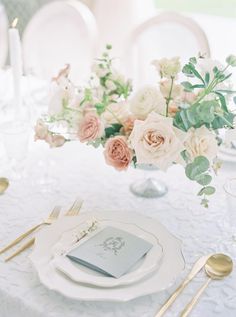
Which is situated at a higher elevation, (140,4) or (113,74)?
(140,4)

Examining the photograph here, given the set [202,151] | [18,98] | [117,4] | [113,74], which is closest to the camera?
[202,151]

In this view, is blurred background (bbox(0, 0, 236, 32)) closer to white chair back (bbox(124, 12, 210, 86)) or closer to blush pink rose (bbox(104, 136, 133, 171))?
white chair back (bbox(124, 12, 210, 86))

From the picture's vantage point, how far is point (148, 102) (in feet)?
3.17

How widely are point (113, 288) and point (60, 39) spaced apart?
165 centimetres

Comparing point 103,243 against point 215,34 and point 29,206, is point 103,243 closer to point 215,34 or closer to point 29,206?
point 29,206

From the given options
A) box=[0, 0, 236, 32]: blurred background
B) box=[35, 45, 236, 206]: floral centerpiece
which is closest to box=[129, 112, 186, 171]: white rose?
box=[35, 45, 236, 206]: floral centerpiece

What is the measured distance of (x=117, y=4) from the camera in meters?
2.45

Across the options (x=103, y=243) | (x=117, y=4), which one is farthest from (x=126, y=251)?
(x=117, y=4)

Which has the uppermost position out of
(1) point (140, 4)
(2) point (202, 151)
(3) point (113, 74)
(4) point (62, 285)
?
(1) point (140, 4)

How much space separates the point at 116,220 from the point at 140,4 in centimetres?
172

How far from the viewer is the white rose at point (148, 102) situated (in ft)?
3.17

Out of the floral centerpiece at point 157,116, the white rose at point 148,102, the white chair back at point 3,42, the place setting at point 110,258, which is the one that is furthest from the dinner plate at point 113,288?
the white chair back at point 3,42

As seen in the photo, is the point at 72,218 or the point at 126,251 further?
the point at 72,218

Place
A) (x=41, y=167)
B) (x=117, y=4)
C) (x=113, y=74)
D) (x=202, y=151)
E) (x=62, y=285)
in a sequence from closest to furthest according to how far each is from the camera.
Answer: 1. (x=62, y=285)
2. (x=202, y=151)
3. (x=113, y=74)
4. (x=41, y=167)
5. (x=117, y=4)
